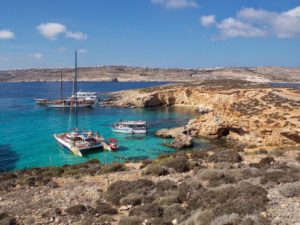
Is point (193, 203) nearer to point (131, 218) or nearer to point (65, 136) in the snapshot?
point (131, 218)

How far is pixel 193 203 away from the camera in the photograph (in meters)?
14.0

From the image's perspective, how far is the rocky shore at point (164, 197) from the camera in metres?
12.2

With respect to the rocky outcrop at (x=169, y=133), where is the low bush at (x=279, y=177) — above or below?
above

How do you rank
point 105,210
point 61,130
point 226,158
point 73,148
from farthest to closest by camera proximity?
1. point 61,130
2. point 73,148
3. point 226,158
4. point 105,210

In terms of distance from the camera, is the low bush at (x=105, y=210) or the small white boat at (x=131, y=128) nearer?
the low bush at (x=105, y=210)

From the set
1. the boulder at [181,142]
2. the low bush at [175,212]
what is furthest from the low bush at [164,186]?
the boulder at [181,142]

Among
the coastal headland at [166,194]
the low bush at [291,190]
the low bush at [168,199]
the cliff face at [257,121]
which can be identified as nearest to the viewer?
the coastal headland at [166,194]

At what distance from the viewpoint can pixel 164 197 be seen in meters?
15.3

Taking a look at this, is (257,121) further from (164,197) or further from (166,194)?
(164,197)

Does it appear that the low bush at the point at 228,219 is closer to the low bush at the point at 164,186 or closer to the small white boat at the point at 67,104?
the low bush at the point at 164,186

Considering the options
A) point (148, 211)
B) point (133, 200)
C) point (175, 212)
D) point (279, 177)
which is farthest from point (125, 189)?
point (279, 177)

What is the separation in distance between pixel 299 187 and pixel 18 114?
70336mm

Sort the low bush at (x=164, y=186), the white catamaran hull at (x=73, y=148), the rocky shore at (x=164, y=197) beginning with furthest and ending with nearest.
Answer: the white catamaran hull at (x=73, y=148) → the low bush at (x=164, y=186) → the rocky shore at (x=164, y=197)

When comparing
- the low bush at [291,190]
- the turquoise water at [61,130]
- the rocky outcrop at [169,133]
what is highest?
the low bush at [291,190]
